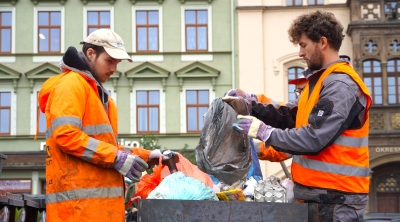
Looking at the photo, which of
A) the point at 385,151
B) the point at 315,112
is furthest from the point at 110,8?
the point at 315,112

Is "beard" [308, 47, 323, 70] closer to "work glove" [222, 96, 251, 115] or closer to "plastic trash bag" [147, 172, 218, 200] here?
"work glove" [222, 96, 251, 115]

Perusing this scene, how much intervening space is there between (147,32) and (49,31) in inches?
131

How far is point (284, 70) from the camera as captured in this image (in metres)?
24.4

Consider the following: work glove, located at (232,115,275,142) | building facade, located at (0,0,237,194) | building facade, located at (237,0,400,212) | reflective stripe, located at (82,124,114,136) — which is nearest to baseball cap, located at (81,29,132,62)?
reflective stripe, located at (82,124,114,136)

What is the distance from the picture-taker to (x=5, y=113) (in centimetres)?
2428

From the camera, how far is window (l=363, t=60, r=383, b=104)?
76.9 ft

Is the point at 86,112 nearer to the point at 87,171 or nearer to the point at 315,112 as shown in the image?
the point at 87,171

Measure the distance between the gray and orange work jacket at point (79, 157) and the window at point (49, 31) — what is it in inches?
815

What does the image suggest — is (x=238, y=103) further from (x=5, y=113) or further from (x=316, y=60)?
(x=5, y=113)

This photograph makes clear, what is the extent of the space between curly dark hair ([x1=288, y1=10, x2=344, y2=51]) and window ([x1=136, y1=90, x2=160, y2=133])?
2004 centimetres

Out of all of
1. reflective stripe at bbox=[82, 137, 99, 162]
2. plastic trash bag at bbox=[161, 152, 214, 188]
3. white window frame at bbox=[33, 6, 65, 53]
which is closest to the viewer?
reflective stripe at bbox=[82, 137, 99, 162]

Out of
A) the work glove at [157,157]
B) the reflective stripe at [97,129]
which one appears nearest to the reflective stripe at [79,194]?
the reflective stripe at [97,129]

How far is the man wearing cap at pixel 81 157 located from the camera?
418 cm

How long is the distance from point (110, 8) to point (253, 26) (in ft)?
15.9
